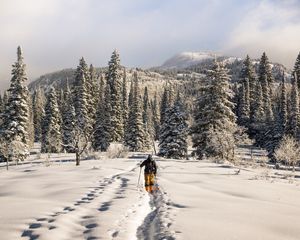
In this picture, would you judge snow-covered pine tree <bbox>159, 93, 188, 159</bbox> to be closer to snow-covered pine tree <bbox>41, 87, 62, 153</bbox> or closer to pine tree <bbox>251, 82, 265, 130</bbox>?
snow-covered pine tree <bbox>41, 87, 62, 153</bbox>

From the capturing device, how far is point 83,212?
39.6 feet

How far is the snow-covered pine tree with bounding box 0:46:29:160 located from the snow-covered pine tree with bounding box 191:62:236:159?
22.0 meters

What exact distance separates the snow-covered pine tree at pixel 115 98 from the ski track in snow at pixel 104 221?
5198 centimetres

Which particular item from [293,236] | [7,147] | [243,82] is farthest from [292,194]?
[243,82]

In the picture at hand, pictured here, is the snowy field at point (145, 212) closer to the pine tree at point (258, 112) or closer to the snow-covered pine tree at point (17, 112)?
the snow-covered pine tree at point (17, 112)

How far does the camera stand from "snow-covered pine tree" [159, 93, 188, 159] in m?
51.4

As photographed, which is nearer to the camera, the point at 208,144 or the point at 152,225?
the point at 152,225

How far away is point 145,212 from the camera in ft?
42.2

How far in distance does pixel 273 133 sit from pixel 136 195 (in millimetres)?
58055

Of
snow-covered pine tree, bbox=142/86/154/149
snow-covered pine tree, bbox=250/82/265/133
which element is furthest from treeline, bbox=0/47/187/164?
snow-covered pine tree, bbox=250/82/265/133

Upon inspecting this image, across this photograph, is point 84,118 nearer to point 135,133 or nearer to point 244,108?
point 135,133

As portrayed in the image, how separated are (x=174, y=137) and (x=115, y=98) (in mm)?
22403

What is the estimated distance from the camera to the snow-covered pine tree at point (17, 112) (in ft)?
169

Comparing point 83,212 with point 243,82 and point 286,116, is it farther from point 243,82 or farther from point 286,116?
point 243,82
